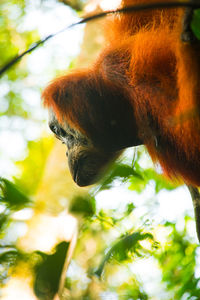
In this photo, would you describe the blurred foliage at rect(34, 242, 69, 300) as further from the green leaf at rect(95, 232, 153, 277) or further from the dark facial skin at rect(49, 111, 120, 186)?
the dark facial skin at rect(49, 111, 120, 186)

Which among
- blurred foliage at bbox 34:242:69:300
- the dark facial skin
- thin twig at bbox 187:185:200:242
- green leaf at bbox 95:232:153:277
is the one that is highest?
blurred foliage at bbox 34:242:69:300

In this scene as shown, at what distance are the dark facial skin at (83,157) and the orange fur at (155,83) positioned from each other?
0.29ft

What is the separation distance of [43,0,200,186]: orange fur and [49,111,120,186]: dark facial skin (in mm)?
87

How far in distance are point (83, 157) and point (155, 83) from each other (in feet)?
2.32

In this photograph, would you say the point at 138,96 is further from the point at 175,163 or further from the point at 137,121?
the point at 175,163

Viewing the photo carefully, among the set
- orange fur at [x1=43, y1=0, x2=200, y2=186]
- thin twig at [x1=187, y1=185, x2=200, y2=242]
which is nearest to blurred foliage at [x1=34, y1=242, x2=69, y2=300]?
orange fur at [x1=43, y1=0, x2=200, y2=186]

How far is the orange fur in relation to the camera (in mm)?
1856

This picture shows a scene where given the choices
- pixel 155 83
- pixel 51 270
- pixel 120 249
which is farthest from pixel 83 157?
pixel 51 270

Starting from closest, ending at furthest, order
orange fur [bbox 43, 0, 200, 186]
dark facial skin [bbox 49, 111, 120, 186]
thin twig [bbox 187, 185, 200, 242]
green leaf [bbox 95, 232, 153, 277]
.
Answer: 1. green leaf [bbox 95, 232, 153, 277]
2. orange fur [bbox 43, 0, 200, 186]
3. thin twig [bbox 187, 185, 200, 242]
4. dark facial skin [bbox 49, 111, 120, 186]

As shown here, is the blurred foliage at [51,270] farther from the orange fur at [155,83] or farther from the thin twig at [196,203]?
the thin twig at [196,203]

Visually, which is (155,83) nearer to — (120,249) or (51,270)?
(120,249)

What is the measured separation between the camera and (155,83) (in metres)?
2.07

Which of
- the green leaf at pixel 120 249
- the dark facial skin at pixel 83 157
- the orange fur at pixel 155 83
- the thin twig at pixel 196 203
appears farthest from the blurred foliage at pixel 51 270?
the dark facial skin at pixel 83 157

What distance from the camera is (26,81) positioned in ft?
22.2
